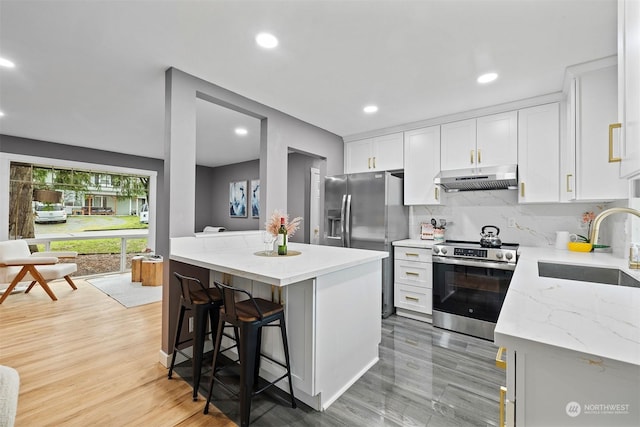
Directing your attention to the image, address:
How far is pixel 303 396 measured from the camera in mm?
1876

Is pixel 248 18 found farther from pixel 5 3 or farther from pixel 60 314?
pixel 60 314

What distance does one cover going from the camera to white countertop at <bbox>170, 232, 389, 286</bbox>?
1534 millimetres

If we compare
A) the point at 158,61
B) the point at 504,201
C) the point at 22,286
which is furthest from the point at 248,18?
the point at 22,286

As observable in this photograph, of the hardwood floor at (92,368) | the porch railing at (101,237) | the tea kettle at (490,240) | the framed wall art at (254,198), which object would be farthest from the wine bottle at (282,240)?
the porch railing at (101,237)

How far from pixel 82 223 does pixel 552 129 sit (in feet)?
24.5

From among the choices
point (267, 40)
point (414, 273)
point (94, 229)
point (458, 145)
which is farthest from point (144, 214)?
point (458, 145)

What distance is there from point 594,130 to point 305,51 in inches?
92.2

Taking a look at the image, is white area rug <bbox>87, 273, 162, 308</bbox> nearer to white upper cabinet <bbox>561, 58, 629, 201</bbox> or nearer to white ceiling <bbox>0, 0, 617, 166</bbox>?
white ceiling <bbox>0, 0, 617, 166</bbox>

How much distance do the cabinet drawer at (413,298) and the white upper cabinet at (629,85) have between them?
2.42 metres

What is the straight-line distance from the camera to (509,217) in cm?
332

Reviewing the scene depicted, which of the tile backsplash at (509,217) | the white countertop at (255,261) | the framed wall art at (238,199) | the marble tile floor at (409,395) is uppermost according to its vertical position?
the framed wall art at (238,199)

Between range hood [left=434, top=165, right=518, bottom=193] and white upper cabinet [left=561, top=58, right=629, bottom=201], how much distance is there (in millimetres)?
603

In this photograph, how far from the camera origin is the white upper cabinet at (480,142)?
10.1 feet

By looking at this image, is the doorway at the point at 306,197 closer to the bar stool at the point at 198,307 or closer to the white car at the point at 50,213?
the bar stool at the point at 198,307
